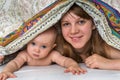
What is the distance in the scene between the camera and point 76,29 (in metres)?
1.13

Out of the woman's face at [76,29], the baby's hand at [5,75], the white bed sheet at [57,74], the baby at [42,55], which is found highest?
the woman's face at [76,29]

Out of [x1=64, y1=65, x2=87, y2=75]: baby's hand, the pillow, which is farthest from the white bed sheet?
the pillow

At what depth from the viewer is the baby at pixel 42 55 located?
111cm

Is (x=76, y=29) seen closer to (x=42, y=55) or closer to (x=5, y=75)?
(x=42, y=55)

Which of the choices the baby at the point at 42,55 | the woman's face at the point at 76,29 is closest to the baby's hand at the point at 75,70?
the baby at the point at 42,55

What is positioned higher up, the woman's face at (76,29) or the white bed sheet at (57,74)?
the woman's face at (76,29)

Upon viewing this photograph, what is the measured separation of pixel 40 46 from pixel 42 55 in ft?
0.13

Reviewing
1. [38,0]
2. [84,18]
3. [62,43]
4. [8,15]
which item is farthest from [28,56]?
[38,0]

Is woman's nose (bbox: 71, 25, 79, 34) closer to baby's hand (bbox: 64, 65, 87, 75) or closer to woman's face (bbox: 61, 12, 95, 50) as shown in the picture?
woman's face (bbox: 61, 12, 95, 50)

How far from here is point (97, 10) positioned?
113cm

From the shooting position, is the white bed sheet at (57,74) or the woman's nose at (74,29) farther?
the woman's nose at (74,29)

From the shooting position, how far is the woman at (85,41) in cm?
112

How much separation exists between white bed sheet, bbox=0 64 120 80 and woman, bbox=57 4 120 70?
4cm

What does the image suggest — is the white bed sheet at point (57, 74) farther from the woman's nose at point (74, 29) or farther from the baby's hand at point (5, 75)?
the woman's nose at point (74, 29)
